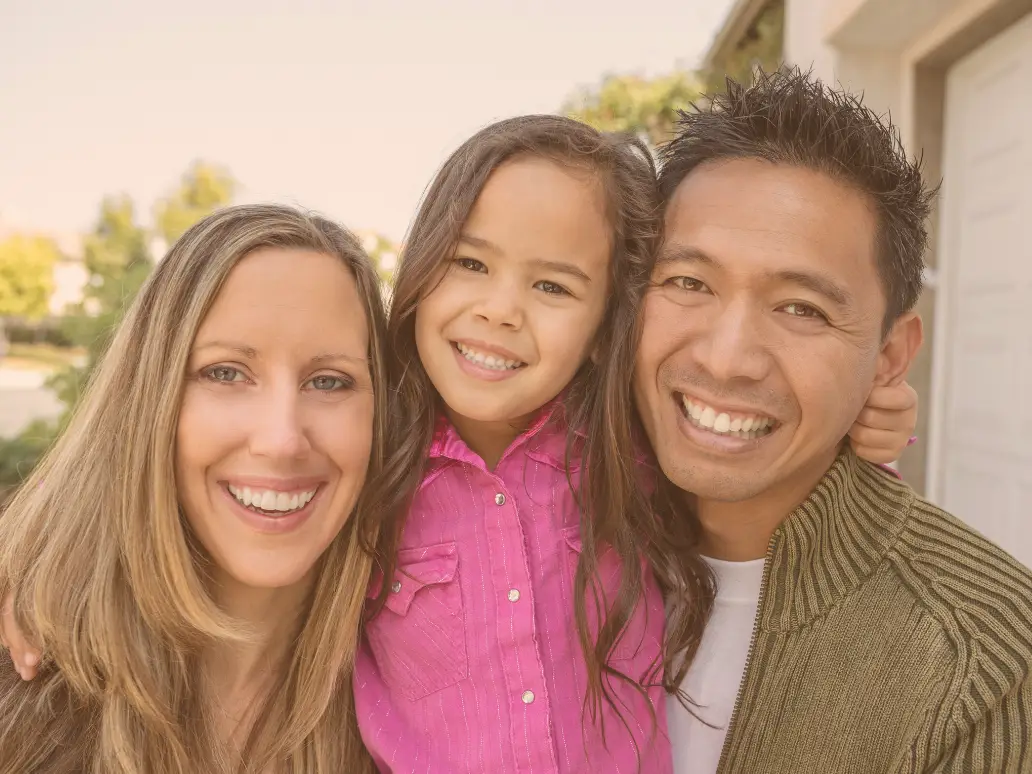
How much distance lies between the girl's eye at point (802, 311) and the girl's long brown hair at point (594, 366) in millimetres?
375

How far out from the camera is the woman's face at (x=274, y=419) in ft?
6.16

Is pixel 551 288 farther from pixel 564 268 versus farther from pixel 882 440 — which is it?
pixel 882 440

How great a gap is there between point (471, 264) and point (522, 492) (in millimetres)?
631

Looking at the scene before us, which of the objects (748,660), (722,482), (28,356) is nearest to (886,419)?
(722,482)

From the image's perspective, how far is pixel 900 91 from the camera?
17.7 ft

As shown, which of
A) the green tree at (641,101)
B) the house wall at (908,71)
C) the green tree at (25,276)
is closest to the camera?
the house wall at (908,71)

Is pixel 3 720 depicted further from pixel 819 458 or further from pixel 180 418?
pixel 819 458

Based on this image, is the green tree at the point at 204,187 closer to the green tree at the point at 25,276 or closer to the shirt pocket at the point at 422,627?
the green tree at the point at 25,276

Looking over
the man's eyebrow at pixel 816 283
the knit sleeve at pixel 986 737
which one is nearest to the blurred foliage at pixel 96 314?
the man's eyebrow at pixel 816 283

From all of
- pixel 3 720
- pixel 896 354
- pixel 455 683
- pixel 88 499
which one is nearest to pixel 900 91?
pixel 896 354

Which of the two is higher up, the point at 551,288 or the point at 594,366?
the point at 551,288

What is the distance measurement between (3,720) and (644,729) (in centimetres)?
149

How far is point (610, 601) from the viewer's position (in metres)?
2.19

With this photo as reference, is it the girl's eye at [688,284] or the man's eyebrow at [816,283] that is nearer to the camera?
the man's eyebrow at [816,283]
